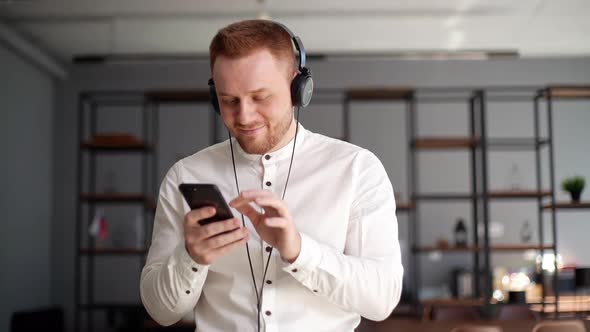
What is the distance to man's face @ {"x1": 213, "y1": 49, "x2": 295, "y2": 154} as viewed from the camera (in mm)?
1284

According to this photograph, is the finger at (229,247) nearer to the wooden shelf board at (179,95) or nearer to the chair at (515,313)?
the chair at (515,313)

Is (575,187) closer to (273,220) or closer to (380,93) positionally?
(380,93)

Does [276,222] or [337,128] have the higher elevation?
[337,128]

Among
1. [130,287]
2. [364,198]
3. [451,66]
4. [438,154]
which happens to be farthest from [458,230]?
[364,198]

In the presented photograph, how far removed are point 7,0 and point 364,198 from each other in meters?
6.05

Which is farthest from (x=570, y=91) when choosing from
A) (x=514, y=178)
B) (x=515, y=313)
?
(x=514, y=178)

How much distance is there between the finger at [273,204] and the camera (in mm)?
1118

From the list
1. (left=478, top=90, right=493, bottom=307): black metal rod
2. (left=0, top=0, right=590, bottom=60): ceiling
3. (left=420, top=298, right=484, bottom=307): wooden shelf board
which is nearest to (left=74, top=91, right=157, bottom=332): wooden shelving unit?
(left=0, top=0, right=590, bottom=60): ceiling

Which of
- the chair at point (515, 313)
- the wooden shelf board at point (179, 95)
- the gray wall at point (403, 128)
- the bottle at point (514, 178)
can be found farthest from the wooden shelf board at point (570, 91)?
the wooden shelf board at point (179, 95)

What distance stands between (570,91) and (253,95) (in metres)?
5.25

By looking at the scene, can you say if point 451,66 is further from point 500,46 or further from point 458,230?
point 458,230

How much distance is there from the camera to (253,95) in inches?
51.1

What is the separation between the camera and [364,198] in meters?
1.37

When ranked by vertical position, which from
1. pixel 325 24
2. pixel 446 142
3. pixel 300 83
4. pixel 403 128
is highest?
pixel 325 24
